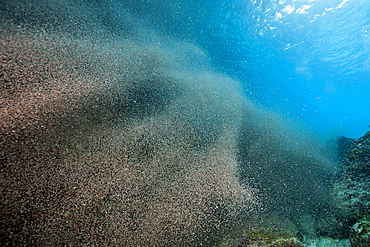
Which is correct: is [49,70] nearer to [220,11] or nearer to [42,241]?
[42,241]

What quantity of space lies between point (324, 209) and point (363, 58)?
14.0 m

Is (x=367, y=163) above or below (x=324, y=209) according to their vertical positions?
above

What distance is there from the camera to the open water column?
151cm

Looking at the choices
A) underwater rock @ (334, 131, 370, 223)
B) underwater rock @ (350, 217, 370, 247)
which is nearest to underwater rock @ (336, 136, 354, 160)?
underwater rock @ (334, 131, 370, 223)

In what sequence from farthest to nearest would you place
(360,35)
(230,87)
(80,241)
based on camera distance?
(360,35)
(230,87)
(80,241)

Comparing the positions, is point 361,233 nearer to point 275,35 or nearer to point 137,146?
point 137,146

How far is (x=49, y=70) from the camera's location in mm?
1804

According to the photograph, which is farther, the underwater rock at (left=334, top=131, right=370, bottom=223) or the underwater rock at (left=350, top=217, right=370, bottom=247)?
the underwater rock at (left=334, top=131, right=370, bottom=223)

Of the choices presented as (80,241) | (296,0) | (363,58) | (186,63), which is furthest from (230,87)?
(363,58)

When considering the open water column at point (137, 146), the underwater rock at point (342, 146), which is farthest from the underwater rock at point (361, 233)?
the underwater rock at point (342, 146)

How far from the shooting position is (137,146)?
1.98m

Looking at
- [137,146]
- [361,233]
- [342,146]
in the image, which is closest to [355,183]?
[361,233]

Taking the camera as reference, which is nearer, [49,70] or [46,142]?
[46,142]

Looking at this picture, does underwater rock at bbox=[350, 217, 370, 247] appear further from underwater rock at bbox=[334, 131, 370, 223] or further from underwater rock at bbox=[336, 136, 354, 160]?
underwater rock at bbox=[336, 136, 354, 160]
